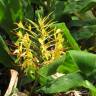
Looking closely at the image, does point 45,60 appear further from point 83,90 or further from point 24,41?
point 83,90

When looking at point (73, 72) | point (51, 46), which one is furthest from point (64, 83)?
point (51, 46)

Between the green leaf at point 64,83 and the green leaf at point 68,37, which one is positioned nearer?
the green leaf at point 64,83

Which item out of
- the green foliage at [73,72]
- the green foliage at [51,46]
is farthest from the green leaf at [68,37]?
the green foliage at [73,72]

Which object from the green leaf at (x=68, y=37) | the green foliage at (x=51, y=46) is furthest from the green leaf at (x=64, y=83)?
the green leaf at (x=68, y=37)

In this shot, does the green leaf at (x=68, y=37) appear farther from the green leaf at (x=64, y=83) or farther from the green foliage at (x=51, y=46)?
the green leaf at (x=64, y=83)

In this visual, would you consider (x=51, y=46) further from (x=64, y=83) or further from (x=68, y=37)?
(x=64, y=83)

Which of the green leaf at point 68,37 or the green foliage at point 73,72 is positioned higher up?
the green leaf at point 68,37

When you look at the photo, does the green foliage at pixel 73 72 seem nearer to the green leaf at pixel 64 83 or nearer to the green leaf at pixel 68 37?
the green leaf at pixel 64 83


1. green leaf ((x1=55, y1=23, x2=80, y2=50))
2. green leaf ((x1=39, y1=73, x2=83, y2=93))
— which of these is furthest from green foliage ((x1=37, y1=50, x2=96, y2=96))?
green leaf ((x1=55, y1=23, x2=80, y2=50))

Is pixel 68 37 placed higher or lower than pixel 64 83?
higher

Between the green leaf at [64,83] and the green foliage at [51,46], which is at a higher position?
the green foliage at [51,46]

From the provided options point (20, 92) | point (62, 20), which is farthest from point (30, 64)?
point (62, 20)
